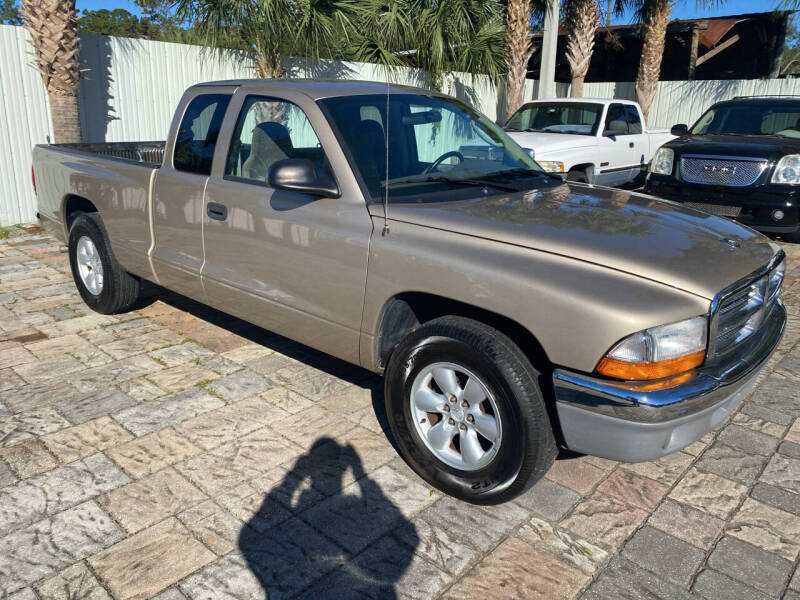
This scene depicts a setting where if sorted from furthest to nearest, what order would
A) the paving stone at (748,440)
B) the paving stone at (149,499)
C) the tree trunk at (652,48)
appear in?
the tree trunk at (652,48), the paving stone at (748,440), the paving stone at (149,499)

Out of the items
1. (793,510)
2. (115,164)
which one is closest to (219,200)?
(115,164)

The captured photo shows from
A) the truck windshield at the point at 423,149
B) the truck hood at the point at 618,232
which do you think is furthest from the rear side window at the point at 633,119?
the truck hood at the point at 618,232

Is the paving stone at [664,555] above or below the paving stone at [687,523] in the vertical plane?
below

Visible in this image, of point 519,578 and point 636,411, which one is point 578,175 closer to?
point 636,411

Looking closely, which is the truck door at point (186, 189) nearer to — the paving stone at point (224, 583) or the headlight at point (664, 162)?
the paving stone at point (224, 583)

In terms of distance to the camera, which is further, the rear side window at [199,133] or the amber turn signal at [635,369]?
the rear side window at [199,133]

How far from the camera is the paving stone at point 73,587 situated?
101 inches

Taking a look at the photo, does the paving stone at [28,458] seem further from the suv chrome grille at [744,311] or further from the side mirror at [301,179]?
the suv chrome grille at [744,311]

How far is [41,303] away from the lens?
19.6 ft

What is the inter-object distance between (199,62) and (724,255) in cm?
954

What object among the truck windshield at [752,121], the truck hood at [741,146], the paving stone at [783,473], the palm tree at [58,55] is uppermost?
the palm tree at [58,55]

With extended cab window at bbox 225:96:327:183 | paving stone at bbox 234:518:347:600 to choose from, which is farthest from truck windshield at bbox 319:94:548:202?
paving stone at bbox 234:518:347:600

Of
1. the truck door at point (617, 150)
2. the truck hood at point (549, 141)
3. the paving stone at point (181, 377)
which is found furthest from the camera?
the truck door at point (617, 150)

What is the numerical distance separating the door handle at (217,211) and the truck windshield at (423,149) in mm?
907
